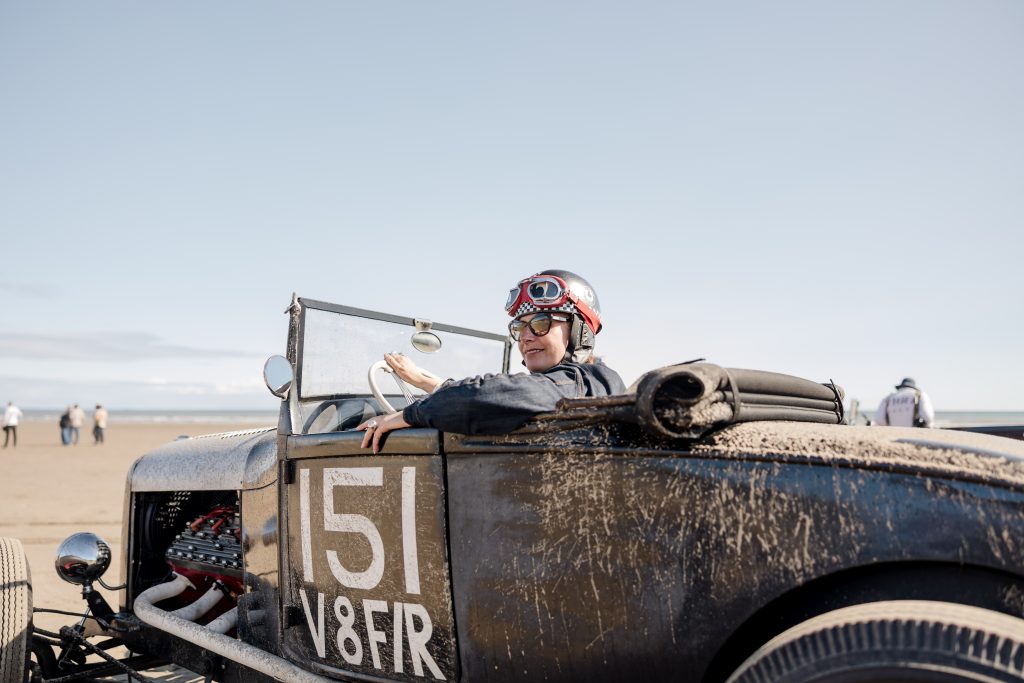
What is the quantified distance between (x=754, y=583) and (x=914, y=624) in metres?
0.31

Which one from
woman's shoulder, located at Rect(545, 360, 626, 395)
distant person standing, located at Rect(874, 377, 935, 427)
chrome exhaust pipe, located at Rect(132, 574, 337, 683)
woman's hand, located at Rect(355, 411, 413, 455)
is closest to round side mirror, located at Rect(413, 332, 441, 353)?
woman's shoulder, located at Rect(545, 360, 626, 395)

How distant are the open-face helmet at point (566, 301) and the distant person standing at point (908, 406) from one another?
6.21m

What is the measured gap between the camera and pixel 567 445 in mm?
1728

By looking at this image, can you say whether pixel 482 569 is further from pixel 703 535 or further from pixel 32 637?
pixel 32 637

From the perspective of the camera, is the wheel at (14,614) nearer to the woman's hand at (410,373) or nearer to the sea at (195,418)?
the woman's hand at (410,373)

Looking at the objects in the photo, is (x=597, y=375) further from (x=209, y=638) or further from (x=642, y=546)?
(x=209, y=638)

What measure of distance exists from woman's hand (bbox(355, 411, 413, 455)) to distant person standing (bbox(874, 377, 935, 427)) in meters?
7.21

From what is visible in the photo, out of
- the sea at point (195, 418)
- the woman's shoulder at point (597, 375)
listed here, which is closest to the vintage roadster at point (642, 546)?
the woman's shoulder at point (597, 375)

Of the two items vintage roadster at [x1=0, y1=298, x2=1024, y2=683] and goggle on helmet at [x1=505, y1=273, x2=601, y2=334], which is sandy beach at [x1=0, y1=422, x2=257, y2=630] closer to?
vintage roadster at [x1=0, y1=298, x2=1024, y2=683]

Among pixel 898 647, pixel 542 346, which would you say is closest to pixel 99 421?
pixel 542 346

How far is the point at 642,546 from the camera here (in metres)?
1.59

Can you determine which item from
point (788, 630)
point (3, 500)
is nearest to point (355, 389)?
point (788, 630)

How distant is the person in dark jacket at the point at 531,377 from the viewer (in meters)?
1.86

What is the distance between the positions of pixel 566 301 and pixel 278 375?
1168mm
